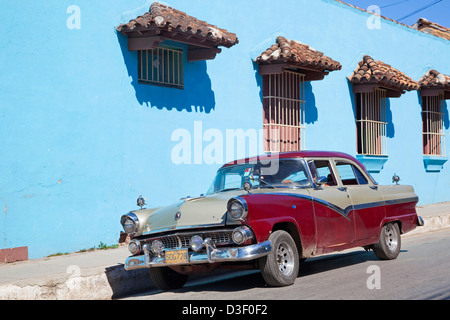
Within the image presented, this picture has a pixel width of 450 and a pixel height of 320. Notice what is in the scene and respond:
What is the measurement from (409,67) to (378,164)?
3.85 meters

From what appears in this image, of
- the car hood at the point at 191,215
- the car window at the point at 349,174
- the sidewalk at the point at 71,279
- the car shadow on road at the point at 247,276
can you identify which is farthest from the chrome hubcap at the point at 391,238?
the sidewalk at the point at 71,279

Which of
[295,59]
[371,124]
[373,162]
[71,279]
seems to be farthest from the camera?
[371,124]

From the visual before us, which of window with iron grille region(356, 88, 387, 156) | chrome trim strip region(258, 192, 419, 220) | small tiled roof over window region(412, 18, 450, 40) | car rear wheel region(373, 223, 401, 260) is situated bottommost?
car rear wheel region(373, 223, 401, 260)

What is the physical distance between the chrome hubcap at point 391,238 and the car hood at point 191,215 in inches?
111

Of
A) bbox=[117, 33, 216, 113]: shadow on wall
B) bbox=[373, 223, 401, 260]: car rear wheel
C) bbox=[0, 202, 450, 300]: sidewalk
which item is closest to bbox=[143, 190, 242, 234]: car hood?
bbox=[0, 202, 450, 300]: sidewalk

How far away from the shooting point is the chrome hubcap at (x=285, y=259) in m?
6.25

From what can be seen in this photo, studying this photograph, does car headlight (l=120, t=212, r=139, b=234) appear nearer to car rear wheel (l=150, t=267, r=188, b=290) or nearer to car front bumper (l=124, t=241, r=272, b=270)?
car rear wheel (l=150, t=267, r=188, b=290)

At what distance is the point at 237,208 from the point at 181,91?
5441 mm

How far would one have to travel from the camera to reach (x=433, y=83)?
56.1 feet

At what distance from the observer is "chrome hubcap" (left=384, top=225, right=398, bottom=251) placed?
8286mm

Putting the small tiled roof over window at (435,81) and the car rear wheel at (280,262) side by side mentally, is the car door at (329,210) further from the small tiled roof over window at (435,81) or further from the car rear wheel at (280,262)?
the small tiled roof over window at (435,81)

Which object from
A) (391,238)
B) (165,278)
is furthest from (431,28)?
(165,278)

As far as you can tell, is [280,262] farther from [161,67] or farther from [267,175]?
[161,67]

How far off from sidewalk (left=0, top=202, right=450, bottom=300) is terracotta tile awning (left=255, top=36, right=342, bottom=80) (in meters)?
5.55
